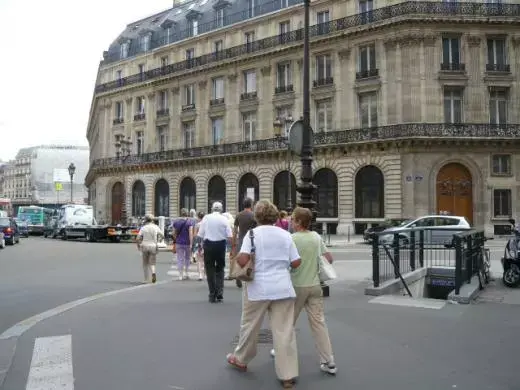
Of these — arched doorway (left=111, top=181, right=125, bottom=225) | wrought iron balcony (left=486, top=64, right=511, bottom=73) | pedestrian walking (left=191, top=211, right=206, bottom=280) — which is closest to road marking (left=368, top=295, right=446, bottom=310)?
pedestrian walking (left=191, top=211, right=206, bottom=280)

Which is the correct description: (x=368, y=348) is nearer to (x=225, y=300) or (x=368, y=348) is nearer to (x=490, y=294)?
(x=225, y=300)

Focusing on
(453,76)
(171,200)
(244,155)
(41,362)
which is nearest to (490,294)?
(41,362)

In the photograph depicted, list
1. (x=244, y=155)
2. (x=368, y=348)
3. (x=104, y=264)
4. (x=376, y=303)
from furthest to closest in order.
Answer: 1. (x=244, y=155)
2. (x=104, y=264)
3. (x=376, y=303)
4. (x=368, y=348)

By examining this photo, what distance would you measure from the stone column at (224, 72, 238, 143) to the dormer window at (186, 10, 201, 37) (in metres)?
7.24

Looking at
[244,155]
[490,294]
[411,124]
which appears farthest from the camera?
[244,155]

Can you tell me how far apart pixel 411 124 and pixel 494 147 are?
215 inches

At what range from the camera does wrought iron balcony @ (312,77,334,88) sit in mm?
38375

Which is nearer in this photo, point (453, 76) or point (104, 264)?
point (104, 264)

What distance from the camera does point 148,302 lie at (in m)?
9.72

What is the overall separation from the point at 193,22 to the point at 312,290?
46722mm

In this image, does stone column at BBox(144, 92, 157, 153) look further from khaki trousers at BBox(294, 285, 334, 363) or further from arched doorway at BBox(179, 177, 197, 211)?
khaki trousers at BBox(294, 285, 334, 363)

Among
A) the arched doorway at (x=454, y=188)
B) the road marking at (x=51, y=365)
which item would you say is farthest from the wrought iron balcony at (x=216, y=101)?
the road marking at (x=51, y=365)

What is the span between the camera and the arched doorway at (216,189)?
44.0 m

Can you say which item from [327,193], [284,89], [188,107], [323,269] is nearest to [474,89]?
[327,193]
